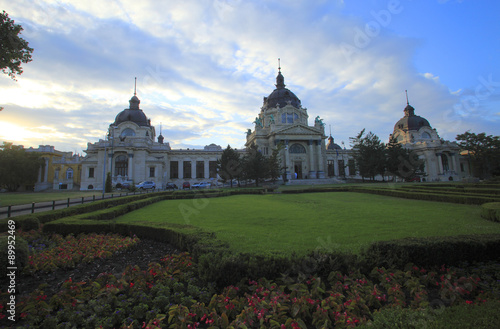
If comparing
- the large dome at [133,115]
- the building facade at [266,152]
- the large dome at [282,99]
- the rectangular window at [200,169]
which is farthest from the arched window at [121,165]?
the large dome at [282,99]

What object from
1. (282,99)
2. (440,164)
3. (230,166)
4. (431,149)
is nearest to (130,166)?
(230,166)

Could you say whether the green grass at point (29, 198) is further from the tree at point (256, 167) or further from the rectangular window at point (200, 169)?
the rectangular window at point (200, 169)

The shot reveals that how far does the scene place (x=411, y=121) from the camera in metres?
70.2

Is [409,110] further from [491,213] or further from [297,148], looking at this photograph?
[491,213]

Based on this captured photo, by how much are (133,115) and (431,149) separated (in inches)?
2829

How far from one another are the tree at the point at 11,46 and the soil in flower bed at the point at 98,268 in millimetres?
12062

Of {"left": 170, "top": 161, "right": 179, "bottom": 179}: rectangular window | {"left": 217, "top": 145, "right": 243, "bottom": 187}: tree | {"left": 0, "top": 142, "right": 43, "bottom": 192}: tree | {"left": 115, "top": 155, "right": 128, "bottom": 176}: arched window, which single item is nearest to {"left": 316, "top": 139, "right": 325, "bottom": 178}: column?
{"left": 217, "top": 145, "right": 243, "bottom": 187}: tree

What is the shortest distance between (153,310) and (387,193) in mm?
23484

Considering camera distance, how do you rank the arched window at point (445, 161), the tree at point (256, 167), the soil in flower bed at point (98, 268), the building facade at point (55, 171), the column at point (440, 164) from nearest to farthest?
the soil in flower bed at point (98, 268), the tree at point (256, 167), the building facade at point (55, 171), the column at point (440, 164), the arched window at point (445, 161)

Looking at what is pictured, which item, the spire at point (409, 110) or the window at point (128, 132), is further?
the spire at point (409, 110)

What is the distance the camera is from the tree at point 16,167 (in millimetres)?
46250

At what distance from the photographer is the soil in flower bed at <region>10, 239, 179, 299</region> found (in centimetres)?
566

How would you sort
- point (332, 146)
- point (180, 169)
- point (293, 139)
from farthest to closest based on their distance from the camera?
point (332, 146)
point (180, 169)
point (293, 139)

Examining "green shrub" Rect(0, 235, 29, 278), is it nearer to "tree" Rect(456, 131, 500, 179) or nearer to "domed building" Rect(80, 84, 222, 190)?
"domed building" Rect(80, 84, 222, 190)
